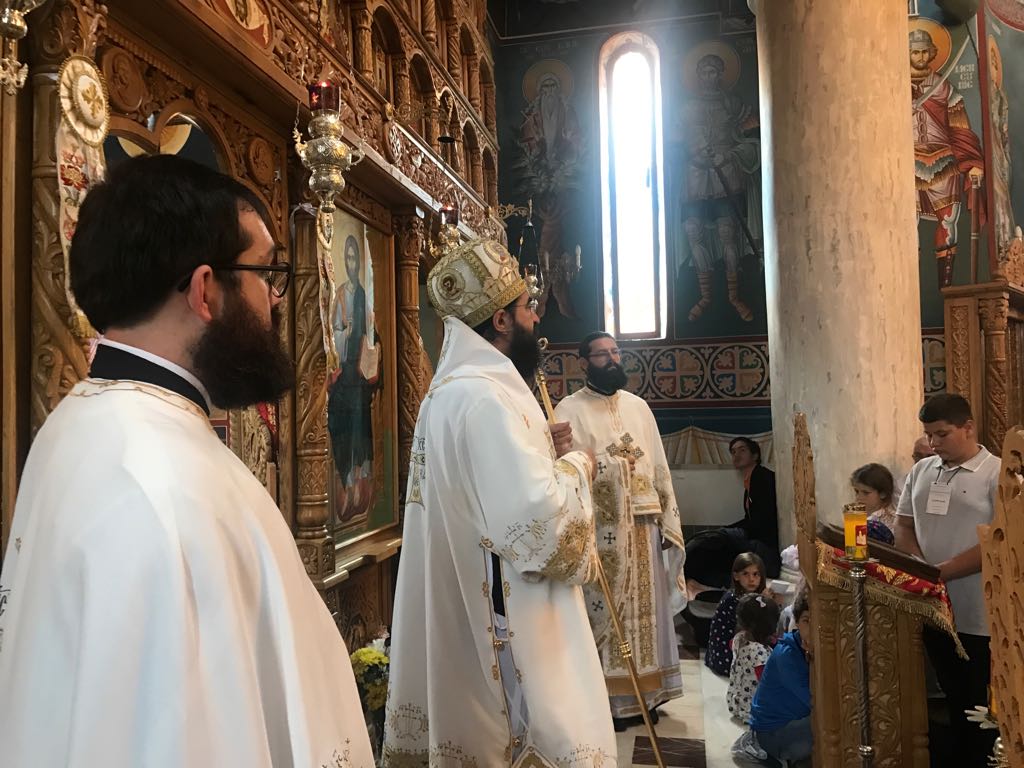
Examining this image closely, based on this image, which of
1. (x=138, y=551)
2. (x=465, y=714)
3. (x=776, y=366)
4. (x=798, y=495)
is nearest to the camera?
(x=138, y=551)

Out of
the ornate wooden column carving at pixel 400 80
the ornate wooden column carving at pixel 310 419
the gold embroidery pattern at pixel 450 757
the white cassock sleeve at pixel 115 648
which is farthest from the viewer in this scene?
the ornate wooden column carving at pixel 400 80

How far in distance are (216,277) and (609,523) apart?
3.48m

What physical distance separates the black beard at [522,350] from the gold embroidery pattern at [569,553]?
2.12ft

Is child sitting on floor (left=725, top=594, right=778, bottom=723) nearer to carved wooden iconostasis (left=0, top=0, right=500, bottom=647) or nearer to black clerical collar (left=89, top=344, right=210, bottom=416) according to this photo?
carved wooden iconostasis (left=0, top=0, right=500, bottom=647)

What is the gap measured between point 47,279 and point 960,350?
856cm

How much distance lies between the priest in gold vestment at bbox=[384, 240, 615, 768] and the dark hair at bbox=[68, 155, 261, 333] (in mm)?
1313

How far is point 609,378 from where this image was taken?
4.76 meters

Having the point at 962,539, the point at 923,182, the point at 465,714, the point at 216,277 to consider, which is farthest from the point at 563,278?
the point at 216,277

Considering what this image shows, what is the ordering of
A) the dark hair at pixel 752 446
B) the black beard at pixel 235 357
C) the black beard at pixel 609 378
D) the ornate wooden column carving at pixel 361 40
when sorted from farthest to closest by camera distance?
the dark hair at pixel 752 446 < the ornate wooden column carving at pixel 361 40 < the black beard at pixel 609 378 < the black beard at pixel 235 357

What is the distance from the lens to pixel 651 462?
4715 mm

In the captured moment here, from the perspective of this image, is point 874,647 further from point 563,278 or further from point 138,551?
point 563,278

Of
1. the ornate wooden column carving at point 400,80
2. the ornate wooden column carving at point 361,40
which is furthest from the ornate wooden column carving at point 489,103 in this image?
the ornate wooden column carving at point 361,40

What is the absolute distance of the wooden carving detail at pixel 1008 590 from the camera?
1.13 meters

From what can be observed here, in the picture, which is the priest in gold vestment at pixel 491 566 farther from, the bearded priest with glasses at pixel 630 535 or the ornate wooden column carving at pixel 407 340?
the ornate wooden column carving at pixel 407 340
